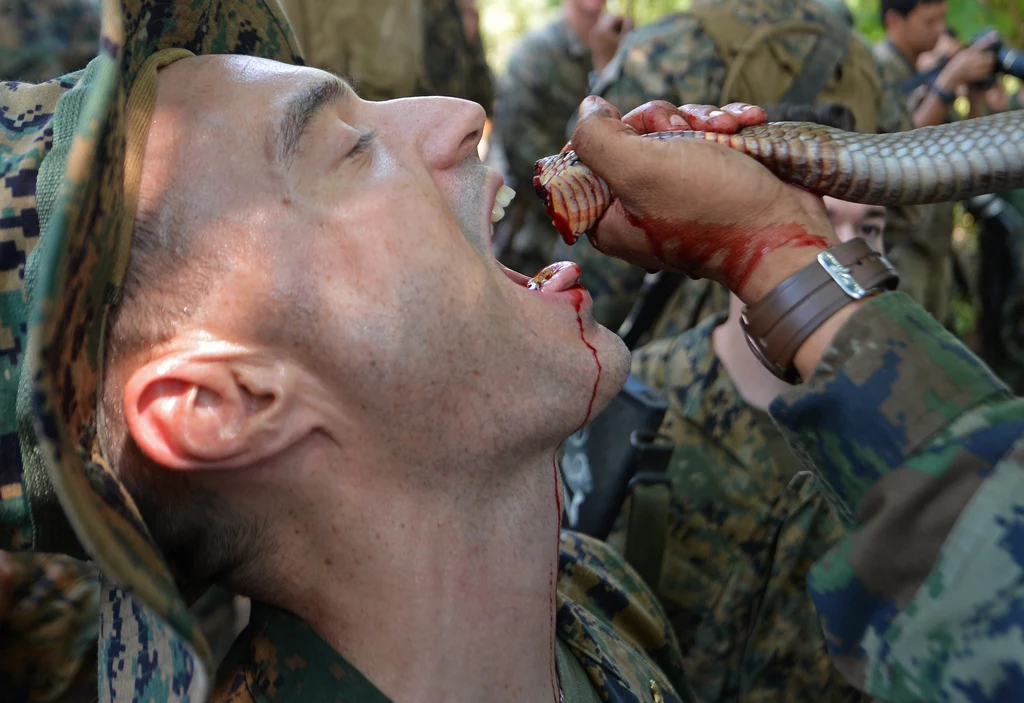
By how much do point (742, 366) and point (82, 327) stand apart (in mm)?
2179

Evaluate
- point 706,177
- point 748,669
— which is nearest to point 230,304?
point 706,177

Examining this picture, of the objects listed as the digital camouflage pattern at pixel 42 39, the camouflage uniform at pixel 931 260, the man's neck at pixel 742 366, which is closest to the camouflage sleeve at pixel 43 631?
the man's neck at pixel 742 366

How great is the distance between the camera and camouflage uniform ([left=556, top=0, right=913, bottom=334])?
12.8ft

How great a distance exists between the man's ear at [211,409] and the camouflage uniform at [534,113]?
5633mm

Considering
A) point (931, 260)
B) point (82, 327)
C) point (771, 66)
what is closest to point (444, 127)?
point (82, 327)

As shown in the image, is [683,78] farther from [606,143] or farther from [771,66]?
[606,143]

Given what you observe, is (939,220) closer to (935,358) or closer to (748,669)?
(748,669)

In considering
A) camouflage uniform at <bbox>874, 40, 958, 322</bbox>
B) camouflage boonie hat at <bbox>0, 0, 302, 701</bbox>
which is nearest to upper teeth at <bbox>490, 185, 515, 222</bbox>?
camouflage boonie hat at <bbox>0, 0, 302, 701</bbox>

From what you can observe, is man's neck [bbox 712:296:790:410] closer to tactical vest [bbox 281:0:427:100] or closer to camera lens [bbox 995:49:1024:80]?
tactical vest [bbox 281:0:427:100]

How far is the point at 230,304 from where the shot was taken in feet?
4.89

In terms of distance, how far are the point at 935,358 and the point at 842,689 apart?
177 centimetres

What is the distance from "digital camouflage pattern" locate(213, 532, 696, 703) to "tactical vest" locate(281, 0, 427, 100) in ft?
10.0

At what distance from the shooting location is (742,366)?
296 cm

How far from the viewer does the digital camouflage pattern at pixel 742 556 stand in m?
2.70
